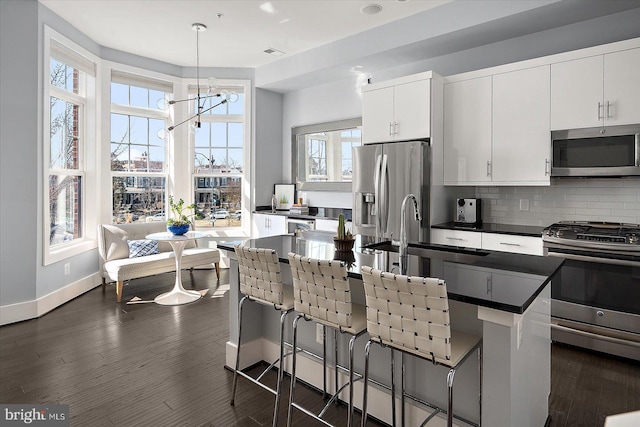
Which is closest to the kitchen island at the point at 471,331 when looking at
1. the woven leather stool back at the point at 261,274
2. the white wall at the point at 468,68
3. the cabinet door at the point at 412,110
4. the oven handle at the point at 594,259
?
the woven leather stool back at the point at 261,274

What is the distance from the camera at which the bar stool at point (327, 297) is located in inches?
76.0

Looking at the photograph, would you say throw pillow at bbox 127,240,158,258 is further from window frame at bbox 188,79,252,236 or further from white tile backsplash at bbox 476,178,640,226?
white tile backsplash at bbox 476,178,640,226

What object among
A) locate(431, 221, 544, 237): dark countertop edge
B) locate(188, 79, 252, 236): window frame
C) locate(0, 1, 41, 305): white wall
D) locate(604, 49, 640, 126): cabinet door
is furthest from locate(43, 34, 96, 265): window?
locate(604, 49, 640, 126): cabinet door

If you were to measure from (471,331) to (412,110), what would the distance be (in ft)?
9.04

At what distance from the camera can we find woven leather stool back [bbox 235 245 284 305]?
2289 mm

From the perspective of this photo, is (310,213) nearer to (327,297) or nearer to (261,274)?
(261,274)

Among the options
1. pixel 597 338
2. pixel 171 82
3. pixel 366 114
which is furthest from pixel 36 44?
pixel 597 338

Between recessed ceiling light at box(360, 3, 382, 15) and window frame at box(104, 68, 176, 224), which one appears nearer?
recessed ceiling light at box(360, 3, 382, 15)

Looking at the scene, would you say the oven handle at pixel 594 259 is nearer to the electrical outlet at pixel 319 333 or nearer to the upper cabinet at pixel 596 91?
the upper cabinet at pixel 596 91

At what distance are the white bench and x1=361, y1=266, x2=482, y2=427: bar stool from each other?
12.2 ft

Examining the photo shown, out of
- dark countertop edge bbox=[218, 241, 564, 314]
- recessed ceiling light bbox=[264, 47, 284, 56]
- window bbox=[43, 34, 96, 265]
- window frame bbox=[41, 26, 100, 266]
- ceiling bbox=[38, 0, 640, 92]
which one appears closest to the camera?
dark countertop edge bbox=[218, 241, 564, 314]

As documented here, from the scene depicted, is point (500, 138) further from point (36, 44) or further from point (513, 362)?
point (36, 44)

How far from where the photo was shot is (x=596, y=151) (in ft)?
10.9

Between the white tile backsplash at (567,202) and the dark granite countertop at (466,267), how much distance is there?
175 centimetres
